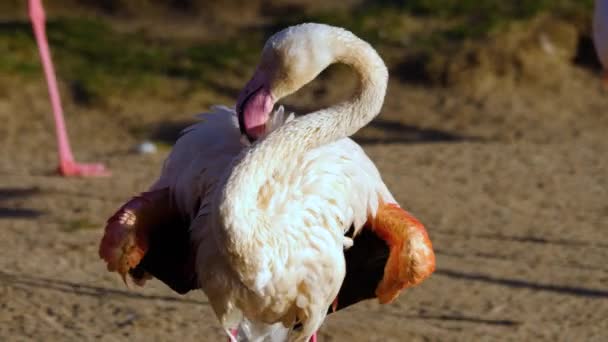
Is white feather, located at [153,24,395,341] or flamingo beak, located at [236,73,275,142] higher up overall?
flamingo beak, located at [236,73,275,142]

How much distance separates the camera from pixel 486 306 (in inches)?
201

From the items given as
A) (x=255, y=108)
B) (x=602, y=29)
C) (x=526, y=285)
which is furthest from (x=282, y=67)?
(x=602, y=29)

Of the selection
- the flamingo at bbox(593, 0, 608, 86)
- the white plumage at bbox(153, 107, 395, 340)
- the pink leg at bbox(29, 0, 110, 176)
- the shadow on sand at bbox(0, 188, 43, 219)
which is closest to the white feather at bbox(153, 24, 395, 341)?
the white plumage at bbox(153, 107, 395, 340)

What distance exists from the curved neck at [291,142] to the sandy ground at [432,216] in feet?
4.09

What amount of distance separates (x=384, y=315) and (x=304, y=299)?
1.29 meters

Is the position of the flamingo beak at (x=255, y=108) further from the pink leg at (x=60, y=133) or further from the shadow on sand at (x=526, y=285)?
the pink leg at (x=60, y=133)

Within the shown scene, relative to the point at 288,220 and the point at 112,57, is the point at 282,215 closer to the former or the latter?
the point at 288,220

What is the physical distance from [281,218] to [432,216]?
9.35 ft

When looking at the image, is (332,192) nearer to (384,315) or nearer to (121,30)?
(384,315)

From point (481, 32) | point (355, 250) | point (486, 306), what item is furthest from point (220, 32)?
point (355, 250)

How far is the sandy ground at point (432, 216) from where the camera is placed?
189 inches

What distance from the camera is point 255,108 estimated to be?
12.1ft

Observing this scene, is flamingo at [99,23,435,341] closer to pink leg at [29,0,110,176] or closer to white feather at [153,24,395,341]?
white feather at [153,24,395,341]

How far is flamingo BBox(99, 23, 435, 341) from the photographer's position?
3557 mm
